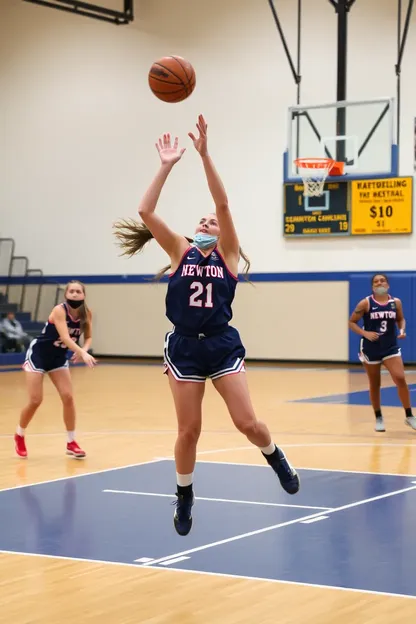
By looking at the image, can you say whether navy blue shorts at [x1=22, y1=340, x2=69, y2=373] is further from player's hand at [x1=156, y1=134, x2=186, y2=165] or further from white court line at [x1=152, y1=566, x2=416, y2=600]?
white court line at [x1=152, y1=566, x2=416, y2=600]

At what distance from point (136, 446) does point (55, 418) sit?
2.70 meters

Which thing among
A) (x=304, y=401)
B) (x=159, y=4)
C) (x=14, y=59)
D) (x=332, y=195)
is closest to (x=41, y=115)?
(x=14, y=59)

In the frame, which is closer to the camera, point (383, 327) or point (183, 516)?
point (183, 516)

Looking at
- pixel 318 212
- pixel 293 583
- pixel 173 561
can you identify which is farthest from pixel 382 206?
pixel 293 583

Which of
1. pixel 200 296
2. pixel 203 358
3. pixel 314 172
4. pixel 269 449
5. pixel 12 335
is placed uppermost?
pixel 314 172

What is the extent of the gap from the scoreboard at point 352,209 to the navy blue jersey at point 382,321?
10101 millimetres

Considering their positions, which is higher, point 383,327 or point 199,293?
point 199,293

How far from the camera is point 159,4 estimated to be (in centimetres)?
2436

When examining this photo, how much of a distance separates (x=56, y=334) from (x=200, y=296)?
160 inches

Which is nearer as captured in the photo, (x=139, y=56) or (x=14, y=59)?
(x=139, y=56)

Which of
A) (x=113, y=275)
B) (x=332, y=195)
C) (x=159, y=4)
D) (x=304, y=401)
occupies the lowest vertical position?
(x=304, y=401)

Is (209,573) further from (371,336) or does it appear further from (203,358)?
(371,336)

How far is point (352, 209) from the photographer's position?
21844 mm

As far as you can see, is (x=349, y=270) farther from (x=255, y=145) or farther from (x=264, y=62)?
(x=264, y=62)
